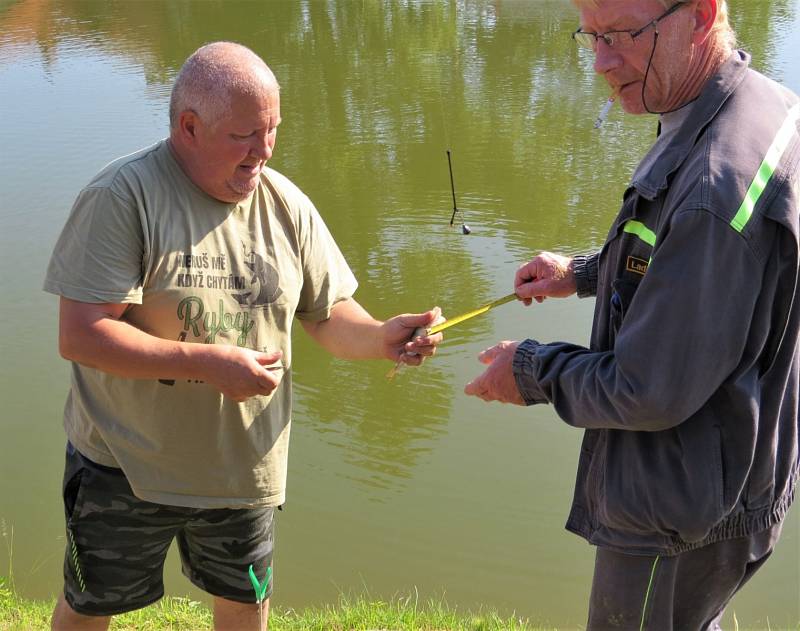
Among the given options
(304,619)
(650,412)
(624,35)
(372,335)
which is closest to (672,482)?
(650,412)

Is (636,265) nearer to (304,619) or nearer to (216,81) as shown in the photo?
(216,81)

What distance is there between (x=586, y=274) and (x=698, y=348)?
85 centimetres

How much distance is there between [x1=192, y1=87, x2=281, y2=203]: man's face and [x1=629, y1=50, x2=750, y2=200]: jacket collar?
0.98m

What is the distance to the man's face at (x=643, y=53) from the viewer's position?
216 cm

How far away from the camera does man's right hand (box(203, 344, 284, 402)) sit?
8.25 feet

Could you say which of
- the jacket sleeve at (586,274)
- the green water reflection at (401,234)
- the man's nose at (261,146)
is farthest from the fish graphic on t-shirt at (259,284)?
the green water reflection at (401,234)

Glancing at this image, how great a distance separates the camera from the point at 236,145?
2576 mm

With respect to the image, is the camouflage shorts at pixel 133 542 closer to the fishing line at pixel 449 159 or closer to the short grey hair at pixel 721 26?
the short grey hair at pixel 721 26

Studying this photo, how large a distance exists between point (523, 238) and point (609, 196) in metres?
1.10

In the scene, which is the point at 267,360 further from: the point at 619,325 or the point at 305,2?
the point at 305,2

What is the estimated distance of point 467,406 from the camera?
525cm

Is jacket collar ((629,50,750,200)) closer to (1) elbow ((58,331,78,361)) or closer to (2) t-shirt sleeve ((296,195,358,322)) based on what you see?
(2) t-shirt sleeve ((296,195,358,322))

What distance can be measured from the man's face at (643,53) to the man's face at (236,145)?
2.78ft

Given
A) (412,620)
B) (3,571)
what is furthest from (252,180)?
(3,571)
